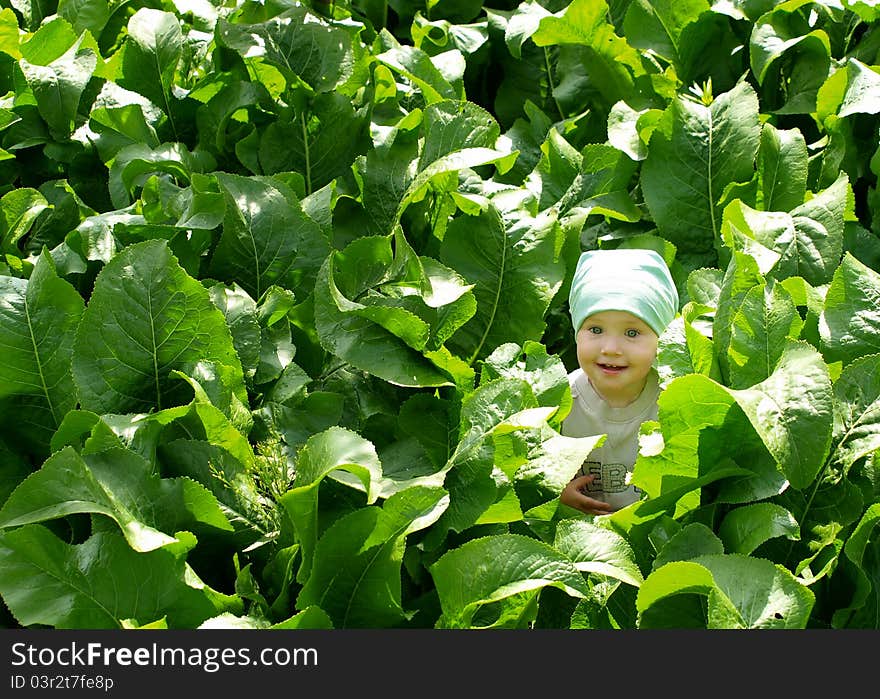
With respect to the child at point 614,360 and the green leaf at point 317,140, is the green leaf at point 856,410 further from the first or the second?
the green leaf at point 317,140

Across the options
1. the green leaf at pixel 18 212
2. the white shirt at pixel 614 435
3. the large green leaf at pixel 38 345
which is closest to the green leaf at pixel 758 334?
the white shirt at pixel 614 435

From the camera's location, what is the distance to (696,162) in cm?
248

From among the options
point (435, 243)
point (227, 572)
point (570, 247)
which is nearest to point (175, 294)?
point (227, 572)

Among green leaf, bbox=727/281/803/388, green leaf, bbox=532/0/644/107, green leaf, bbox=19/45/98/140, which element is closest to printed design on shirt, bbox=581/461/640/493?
green leaf, bbox=727/281/803/388

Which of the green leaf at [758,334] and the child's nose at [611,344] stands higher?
the green leaf at [758,334]

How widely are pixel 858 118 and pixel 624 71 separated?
1.85 feet

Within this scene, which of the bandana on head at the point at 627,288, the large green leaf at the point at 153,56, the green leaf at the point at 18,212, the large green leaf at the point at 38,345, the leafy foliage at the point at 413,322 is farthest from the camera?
the large green leaf at the point at 153,56

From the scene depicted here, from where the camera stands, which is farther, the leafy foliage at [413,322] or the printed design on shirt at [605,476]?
the printed design on shirt at [605,476]

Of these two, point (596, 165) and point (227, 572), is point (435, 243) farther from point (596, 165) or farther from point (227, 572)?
point (227, 572)

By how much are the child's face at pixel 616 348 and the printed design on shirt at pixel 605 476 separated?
6.1 inches

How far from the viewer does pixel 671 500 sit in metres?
1.68

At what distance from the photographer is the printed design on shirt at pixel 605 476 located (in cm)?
215

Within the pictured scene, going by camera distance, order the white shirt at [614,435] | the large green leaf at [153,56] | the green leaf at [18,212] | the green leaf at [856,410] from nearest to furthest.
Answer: the green leaf at [856,410]
the white shirt at [614,435]
the green leaf at [18,212]
the large green leaf at [153,56]

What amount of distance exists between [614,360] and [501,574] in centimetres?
67
